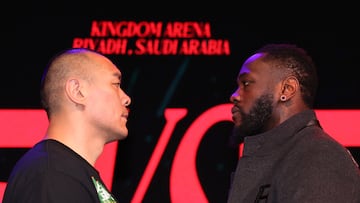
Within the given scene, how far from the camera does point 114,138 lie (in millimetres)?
1810

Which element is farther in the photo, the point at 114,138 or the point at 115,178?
the point at 115,178

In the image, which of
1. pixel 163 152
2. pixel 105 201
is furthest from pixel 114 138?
pixel 163 152

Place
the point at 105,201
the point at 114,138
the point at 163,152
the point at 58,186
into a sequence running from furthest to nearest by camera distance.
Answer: the point at 163,152 → the point at 114,138 → the point at 105,201 → the point at 58,186

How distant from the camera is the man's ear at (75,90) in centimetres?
167

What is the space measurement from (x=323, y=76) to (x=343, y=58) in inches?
6.7

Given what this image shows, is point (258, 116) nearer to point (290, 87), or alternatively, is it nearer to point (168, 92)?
point (290, 87)

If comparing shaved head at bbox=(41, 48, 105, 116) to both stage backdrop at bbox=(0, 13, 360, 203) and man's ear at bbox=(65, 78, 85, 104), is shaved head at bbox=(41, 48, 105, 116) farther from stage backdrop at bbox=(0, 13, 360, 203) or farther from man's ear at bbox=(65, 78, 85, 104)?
stage backdrop at bbox=(0, 13, 360, 203)

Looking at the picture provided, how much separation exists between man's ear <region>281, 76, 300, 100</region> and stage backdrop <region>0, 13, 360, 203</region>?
1.59m

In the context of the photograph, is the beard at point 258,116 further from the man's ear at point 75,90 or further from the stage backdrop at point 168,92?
the stage backdrop at point 168,92

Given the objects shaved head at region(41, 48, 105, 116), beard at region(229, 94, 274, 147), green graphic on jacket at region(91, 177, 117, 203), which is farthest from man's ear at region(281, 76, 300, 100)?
green graphic on jacket at region(91, 177, 117, 203)

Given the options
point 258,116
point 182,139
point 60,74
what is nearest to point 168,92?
point 182,139

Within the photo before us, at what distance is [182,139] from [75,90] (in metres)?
2.04

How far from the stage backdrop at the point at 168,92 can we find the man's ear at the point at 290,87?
1595mm

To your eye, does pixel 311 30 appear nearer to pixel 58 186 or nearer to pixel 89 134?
pixel 89 134
